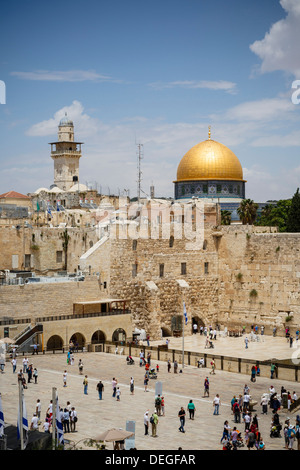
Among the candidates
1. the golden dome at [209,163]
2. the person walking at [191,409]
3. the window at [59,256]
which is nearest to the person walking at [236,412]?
the person walking at [191,409]

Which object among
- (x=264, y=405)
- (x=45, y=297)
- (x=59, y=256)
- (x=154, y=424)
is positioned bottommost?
(x=264, y=405)

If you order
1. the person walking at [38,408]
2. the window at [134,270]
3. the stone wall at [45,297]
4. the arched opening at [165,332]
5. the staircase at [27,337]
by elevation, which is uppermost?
the window at [134,270]

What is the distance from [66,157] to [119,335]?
3799cm

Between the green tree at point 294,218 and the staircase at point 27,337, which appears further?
the green tree at point 294,218

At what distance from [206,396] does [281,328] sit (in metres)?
18.3

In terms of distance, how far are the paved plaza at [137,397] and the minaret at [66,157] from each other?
1645 inches

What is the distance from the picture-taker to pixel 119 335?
42.3 metres

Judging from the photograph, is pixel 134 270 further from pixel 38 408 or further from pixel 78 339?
pixel 38 408

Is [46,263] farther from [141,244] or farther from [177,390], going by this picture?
[177,390]

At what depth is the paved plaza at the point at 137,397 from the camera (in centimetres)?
2375

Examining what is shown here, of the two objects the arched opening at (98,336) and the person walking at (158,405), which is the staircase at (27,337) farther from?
the person walking at (158,405)

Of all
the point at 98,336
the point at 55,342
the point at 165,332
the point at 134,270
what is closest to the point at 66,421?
the point at 55,342

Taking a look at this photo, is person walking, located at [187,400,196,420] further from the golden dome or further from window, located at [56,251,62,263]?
the golden dome
